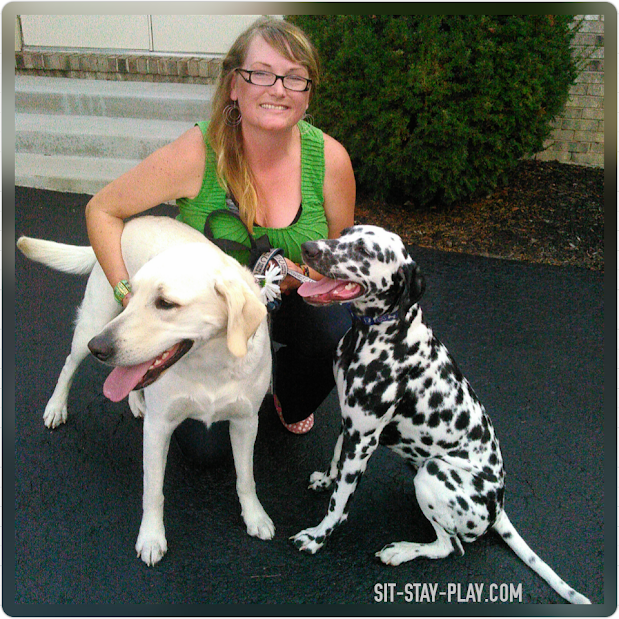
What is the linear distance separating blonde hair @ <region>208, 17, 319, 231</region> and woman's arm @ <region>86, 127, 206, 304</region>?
108mm

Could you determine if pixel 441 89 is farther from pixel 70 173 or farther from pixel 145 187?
pixel 70 173

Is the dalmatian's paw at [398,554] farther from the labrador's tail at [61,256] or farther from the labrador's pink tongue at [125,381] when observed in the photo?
the labrador's tail at [61,256]

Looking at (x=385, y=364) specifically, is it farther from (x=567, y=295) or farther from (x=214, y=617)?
(x=567, y=295)

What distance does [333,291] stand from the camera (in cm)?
248

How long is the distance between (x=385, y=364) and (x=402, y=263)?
18.4 inches

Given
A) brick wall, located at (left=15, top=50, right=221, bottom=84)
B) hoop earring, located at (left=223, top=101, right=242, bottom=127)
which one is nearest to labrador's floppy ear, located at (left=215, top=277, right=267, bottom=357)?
hoop earring, located at (left=223, top=101, right=242, bottom=127)

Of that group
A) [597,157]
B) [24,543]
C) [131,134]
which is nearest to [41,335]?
[24,543]

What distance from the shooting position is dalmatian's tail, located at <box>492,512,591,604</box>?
2539mm

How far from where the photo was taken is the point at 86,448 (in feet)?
11.1

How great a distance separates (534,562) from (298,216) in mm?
2076

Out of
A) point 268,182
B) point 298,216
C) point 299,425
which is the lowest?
point 299,425

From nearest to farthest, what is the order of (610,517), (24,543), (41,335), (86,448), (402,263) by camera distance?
(402,263) < (24,543) < (610,517) < (86,448) < (41,335)

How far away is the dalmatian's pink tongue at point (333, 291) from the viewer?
247 cm

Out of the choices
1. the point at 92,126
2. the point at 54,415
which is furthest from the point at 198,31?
the point at 54,415
